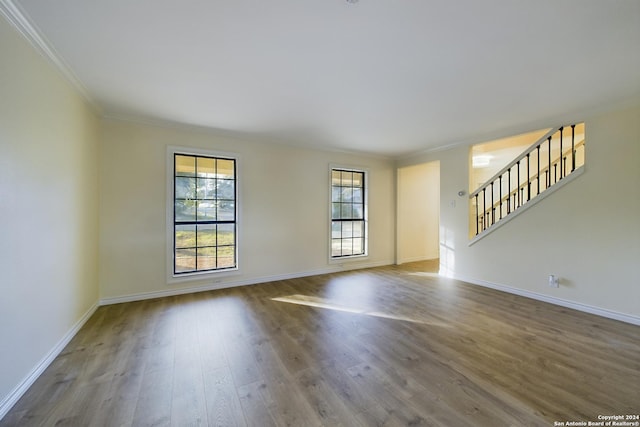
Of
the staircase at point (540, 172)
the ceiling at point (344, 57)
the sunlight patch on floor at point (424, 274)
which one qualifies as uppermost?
the ceiling at point (344, 57)

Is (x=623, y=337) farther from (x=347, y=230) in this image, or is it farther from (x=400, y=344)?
(x=347, y=230)

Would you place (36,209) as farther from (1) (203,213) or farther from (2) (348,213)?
(2) (348,213)

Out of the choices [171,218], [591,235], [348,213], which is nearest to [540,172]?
[591,235]

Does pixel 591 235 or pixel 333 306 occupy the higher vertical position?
pixel 591 235

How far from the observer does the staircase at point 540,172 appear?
367 cm

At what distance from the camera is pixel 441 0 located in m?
1.56

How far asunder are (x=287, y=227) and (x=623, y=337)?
179 inches

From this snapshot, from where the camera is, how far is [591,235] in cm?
328

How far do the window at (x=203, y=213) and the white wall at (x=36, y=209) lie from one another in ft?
3.96

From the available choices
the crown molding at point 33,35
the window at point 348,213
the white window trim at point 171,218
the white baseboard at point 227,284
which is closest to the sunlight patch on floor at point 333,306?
the white baseboard at point 227,284

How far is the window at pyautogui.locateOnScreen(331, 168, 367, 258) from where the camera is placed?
555 centimetres

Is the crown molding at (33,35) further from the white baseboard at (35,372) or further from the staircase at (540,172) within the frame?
the staircase at (540,172)

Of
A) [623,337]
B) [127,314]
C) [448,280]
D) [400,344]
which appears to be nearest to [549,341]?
[623,337]

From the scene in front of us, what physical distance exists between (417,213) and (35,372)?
6764mm
